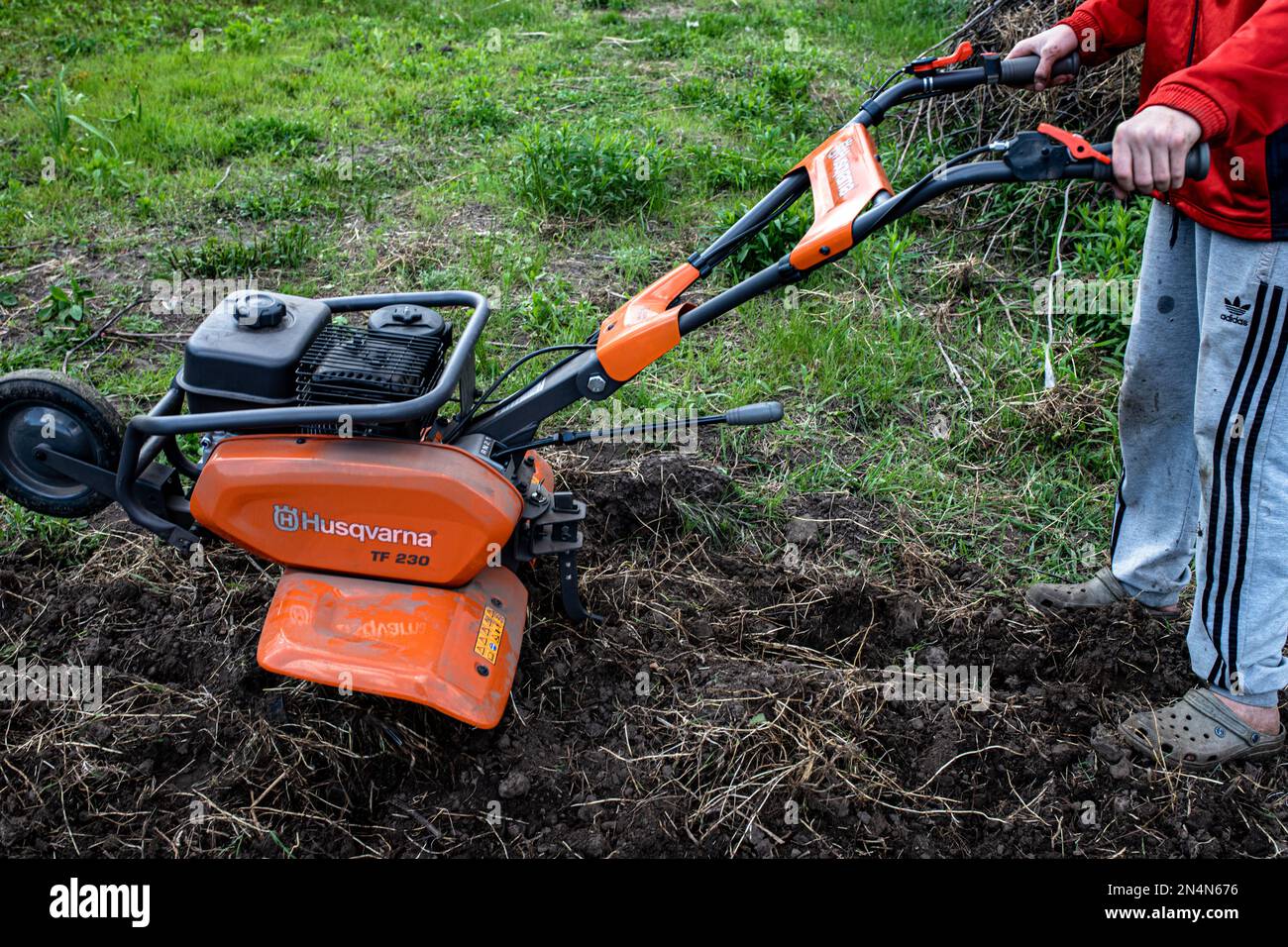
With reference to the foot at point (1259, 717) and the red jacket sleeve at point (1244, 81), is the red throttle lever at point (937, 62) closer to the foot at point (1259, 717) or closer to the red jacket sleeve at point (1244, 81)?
the red jacket sleeve at point (1244, 81)

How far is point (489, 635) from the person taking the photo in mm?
2684

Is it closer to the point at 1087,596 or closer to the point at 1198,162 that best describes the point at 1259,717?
the point at 1087,596

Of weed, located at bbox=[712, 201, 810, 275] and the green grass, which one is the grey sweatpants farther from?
weed, located at bbox=[712, 201, 810, 275]

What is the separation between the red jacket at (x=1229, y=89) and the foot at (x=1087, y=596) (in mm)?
1241

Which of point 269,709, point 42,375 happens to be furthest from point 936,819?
point 42,375

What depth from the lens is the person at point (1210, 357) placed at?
2.13 m

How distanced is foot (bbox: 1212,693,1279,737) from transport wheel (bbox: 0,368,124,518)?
3.08 metres

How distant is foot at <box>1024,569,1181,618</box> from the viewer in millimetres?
3250

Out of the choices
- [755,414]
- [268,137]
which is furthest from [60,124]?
[755,414]

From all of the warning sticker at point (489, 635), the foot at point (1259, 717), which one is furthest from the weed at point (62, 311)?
the foot at point (1259, 717)

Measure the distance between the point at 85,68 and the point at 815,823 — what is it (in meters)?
7.34

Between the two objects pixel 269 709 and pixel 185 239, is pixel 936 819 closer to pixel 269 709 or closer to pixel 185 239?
pixel 269 709

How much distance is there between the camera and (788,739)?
9.17ft

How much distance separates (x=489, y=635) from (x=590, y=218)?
A: 3.34 metres
